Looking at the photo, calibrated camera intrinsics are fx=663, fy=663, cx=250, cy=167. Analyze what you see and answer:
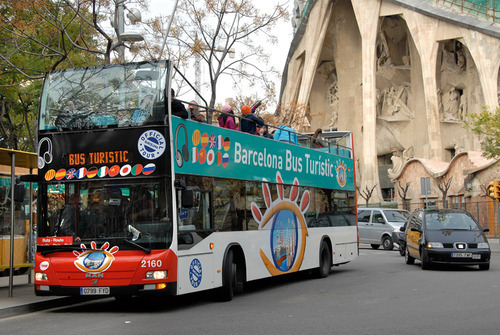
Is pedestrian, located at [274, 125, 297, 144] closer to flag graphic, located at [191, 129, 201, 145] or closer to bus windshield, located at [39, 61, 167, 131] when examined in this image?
flag graphic, located at [191, 129, 201, 145]

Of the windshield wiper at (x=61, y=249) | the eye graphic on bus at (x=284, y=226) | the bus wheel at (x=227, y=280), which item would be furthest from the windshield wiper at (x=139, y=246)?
the eye graphic on bus at (x=284, y=226)

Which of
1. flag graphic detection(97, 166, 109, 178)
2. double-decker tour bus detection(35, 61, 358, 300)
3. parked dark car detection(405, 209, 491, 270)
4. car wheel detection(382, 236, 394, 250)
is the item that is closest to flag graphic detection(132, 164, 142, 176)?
double-decker tour bus detection(35, 61, 358, 300)

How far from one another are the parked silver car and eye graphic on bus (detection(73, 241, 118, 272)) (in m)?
19.1

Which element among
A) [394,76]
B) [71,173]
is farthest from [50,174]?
[394,76]

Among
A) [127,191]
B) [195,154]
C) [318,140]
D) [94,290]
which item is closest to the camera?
[94,290]

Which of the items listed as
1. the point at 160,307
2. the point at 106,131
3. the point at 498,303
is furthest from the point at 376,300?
the point at 106,131

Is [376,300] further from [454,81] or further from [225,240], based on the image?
[454,81]

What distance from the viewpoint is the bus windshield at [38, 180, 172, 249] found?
9.49 meters

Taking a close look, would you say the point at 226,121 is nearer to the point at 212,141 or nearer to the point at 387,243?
the point at 212,141

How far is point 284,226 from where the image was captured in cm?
1350

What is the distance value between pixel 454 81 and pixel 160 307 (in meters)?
50.4

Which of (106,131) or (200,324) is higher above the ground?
(106,131)

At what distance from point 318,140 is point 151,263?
300 inches

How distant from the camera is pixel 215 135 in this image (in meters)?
11.2
